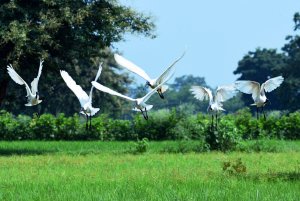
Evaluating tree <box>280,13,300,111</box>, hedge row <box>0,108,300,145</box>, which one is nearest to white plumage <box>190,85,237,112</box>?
hedge row <box>0,108,300,145</box>

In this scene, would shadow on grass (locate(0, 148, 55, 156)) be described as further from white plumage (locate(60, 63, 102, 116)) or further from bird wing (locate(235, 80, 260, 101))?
bird wing (locate(235, 80, 260, 101))

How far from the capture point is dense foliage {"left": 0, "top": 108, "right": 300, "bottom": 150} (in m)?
27.1

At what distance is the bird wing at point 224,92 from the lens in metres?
14.8

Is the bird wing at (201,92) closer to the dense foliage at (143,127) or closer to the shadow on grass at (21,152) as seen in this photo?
the shadow on grass at (21,152)

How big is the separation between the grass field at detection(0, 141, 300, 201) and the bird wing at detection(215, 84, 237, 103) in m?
1.49

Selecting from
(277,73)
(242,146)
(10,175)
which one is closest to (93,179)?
(10,175)

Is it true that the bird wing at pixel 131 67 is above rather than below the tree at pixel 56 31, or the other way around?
below

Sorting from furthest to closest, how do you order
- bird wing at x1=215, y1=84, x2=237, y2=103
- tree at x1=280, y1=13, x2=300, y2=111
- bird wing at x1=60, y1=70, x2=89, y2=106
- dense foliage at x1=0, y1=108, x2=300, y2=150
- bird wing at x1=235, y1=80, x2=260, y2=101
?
tree at x1=280, y1=13, x2=300, y2=111, dense foliage at x1=0, y1=108, x2=300, y2=150, bird wing at x1=215, y1=84, x2=237, y2=103, bird wing at x1=60, y1=70, x2=89, y2=106, bird wing at x1=235, y1=80, x2=260, y2=101

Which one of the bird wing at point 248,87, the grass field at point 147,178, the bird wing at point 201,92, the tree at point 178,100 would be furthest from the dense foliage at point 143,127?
the tree at point 178,100

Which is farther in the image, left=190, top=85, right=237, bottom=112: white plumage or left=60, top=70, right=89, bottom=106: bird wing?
left=190, top=85, right=237, bottom=112: white plumage

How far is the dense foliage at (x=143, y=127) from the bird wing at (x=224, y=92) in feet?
34.3

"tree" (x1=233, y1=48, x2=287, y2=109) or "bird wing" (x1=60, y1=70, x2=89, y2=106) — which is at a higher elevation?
"tree" (x1=233, y1=48, x2=287, y2=109)

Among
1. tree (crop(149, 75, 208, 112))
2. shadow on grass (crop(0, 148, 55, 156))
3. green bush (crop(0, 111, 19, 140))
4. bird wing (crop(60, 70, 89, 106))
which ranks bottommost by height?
shadow on grass (crop(0, 148, 55, 156))

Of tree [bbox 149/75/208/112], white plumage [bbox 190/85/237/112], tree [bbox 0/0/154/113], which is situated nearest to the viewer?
white plumage [bbox 190/85/237/112]
